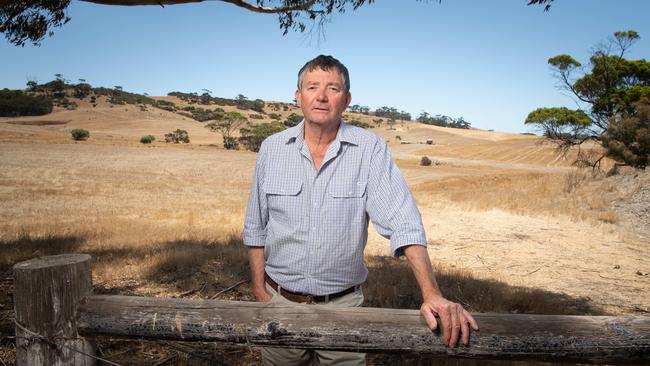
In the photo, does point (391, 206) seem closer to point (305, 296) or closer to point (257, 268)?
point (305, 296)

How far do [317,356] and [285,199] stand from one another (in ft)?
3.02

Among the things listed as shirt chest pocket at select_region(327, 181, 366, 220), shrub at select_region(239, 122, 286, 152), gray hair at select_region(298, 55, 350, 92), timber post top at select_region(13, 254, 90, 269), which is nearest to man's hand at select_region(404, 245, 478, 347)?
shirt chest pocket at select_region(327, 181, 366, 220)

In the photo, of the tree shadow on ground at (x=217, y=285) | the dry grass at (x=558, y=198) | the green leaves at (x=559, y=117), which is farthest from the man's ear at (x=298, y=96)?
the green leaves at (x=559, y=117)

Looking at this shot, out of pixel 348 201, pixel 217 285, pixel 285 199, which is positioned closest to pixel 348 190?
pixel 348 201

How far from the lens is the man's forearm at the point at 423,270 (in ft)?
5.86

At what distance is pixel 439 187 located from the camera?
85.7 ft

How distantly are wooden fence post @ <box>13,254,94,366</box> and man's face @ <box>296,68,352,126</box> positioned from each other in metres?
1.39

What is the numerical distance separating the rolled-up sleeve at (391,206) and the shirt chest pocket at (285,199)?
0.39 meters

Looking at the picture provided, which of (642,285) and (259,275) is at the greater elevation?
(259,275)

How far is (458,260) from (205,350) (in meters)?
6.53

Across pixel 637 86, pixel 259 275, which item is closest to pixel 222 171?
pixel 637 86

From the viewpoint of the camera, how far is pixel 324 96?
239cm

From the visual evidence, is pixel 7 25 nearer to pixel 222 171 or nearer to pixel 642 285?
pixel 642 285

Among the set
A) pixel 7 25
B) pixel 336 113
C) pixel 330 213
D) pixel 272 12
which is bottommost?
pixel 330 213
